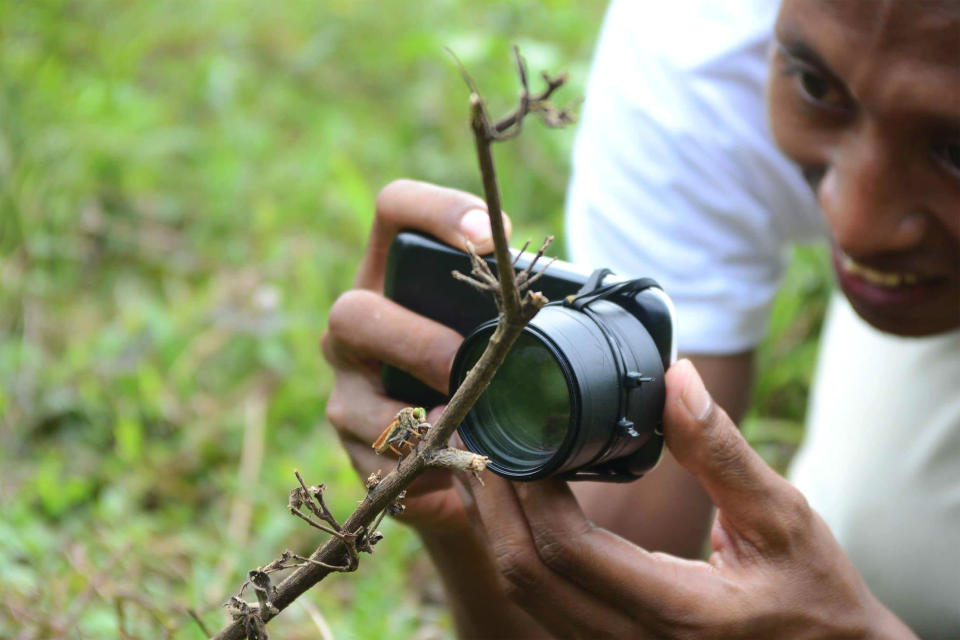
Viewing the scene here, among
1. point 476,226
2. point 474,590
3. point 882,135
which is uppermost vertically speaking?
point 882,135

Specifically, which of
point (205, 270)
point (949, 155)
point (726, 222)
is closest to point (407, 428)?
point (949, 155)

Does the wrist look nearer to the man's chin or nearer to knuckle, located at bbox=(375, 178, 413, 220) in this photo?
the man's chin

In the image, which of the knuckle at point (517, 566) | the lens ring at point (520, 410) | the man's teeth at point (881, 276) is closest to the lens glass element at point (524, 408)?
the lens ring at point (520, 410)

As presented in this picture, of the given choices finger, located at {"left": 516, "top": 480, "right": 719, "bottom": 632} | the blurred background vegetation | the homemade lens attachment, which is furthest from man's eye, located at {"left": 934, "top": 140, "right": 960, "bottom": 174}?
the blurred background vegetation

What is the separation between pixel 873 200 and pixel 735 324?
452mm

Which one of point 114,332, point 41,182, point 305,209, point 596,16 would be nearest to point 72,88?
point 41,182

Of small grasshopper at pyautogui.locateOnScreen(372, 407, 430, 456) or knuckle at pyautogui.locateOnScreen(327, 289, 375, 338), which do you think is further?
knuckle at pyautogui.locateOnScreen(327, 289, 375, 338)

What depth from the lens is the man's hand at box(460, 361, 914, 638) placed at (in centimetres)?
84

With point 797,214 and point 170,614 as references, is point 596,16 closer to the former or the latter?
point 797,214

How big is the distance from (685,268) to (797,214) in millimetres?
223

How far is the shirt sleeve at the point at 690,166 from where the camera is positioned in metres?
1.43

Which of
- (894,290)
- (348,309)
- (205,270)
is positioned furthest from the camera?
(205,270)

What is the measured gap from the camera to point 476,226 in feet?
3.29

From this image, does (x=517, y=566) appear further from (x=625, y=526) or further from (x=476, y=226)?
(x=625, y=526)
